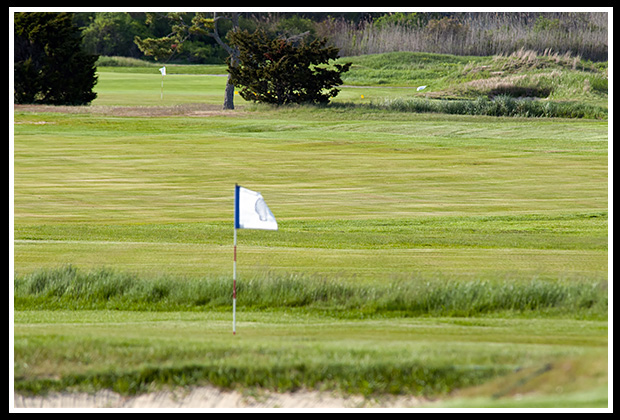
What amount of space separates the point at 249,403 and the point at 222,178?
626 inches

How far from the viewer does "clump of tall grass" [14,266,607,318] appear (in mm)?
9227

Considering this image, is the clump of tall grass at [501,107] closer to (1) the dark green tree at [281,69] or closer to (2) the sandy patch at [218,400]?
(1) the dark green tree at [281,69]

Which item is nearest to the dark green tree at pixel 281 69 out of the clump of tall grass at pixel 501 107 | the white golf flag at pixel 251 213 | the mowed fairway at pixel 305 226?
the mowed fairway at pixel 305 226

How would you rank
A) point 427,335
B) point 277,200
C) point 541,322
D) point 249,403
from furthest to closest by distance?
point 277,200
point 541,322
point 427,335
point 249,403

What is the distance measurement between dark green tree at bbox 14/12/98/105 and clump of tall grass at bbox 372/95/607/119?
38.2 ft

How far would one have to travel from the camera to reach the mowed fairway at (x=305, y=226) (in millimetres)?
6922

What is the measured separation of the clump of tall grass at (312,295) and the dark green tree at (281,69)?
20.3 meters

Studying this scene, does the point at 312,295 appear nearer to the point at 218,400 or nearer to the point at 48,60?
the point at 218,400

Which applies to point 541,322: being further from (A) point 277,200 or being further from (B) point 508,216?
(A) point 277,200

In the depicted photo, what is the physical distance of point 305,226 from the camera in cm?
1608

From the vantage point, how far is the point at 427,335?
26.2ft

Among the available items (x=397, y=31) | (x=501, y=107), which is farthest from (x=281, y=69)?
(x=501, y=107)

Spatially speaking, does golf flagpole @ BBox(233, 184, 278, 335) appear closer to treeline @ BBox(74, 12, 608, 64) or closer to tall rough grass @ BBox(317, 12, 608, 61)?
tall rough grass @ BBox(317, 12, 608, 61)

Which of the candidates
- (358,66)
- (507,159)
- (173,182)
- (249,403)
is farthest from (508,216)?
(358,66)
